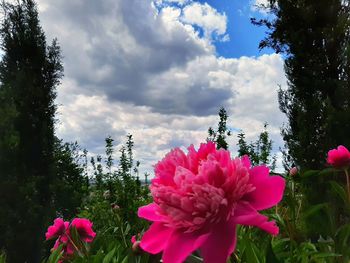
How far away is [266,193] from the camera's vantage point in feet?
2.35

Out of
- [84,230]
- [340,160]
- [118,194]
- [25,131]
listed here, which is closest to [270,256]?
[340,160]

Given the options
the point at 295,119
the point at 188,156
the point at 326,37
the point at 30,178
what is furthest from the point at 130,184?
the point at 188,156

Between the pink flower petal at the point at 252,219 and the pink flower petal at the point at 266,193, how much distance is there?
0.02 m

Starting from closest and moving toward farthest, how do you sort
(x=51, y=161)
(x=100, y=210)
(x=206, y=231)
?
(x=206, y=231)
(x=100, y=210)
(x=51, y=161)

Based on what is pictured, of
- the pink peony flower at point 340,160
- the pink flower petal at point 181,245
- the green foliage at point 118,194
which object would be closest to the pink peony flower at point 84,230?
the pink peony flower at point 340,160

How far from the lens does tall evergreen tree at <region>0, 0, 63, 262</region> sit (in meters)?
9.81

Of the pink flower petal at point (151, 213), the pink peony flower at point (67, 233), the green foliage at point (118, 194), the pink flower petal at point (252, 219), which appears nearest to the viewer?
the pink flower petal at point (252, 219)

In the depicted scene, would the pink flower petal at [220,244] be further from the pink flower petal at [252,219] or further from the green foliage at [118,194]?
the green foliage at [118,194]

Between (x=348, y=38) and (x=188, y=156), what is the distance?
9.51 meters

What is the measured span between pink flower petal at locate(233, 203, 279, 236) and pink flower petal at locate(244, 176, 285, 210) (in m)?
0.02

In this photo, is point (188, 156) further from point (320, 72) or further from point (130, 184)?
point (320, 72)

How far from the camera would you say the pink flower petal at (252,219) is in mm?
656

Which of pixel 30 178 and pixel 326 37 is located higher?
pixel 326 37

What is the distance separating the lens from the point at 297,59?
30.6 ft
